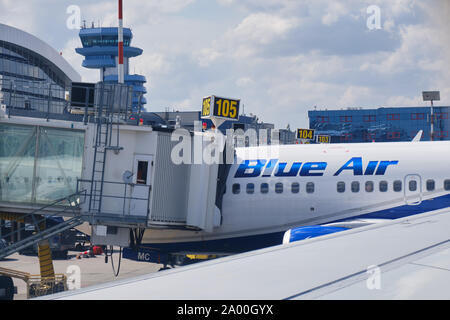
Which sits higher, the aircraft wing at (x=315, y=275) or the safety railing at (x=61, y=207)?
the aircraft wing at (x=315, y=275)

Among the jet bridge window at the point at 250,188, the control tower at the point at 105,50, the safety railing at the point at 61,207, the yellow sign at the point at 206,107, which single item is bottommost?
the safety railing at the point at 61,207

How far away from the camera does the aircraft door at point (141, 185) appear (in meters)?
17.3

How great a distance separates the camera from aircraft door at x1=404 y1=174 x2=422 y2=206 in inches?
688

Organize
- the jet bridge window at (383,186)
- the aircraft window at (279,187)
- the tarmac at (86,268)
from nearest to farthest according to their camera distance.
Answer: the jet bridge window at (383,186) < the aircraft window at (279,187) < the tarmac at (86,268)

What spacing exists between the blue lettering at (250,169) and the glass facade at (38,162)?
214 inches

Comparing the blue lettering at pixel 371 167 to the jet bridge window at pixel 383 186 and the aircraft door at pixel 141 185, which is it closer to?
the jet bridge window at pixel 383 186

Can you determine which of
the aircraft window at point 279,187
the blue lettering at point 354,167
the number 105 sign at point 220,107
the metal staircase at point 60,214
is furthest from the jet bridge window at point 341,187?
the metal staircase at point 60,214

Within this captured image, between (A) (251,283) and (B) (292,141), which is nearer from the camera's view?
(A) (251,283)

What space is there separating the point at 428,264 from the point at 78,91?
14658mm

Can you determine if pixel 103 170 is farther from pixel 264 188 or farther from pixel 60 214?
pixel 264 188

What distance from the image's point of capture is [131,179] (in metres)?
17.4

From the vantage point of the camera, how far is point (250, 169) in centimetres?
1905
